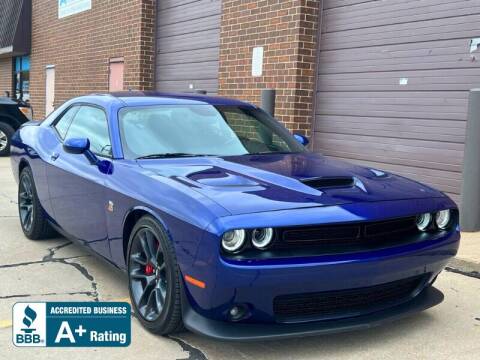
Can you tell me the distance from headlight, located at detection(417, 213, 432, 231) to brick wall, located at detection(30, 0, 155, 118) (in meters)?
10.6

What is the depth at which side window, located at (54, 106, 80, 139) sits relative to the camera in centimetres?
514

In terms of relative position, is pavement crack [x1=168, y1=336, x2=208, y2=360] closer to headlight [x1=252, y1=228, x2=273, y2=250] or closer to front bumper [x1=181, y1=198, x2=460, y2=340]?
front bumper [x1=181, y1=198, x2=460, y2=340]

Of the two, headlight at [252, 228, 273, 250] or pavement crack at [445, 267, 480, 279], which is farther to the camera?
pavement crack at [445, 267, 480, 279]

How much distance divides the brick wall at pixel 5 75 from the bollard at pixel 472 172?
2038 centimetres

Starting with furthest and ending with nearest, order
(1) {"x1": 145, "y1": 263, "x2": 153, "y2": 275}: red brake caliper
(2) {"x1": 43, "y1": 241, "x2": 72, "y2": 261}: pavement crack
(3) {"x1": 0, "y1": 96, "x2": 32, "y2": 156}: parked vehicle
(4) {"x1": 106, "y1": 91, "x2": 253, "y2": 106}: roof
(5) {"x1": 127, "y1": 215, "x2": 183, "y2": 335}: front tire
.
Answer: (3) {"x1": 0, "y1": 96, "x2": 32, "y2": 156}: parked vehicle, (2) {"x1": 43, "y1": 241, "x2": 72, "y2": 261}: pavement crack, (4) {"x1": 106, "y1": 91, "x2": 253, "y2": 106}: roof, (1) {"x1": 145, "y1": 263, "x2": 153, "y2": 275}: red brake caliper, (5) {"x1": 127, "y1": 215, "x2": 183, "y2": 335}: front tire

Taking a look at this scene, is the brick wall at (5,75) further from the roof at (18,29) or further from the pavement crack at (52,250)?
the pavement crack at (52,250)

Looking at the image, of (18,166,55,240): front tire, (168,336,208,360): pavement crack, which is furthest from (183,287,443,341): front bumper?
(18,166,55,240): front tire

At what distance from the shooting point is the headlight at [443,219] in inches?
138

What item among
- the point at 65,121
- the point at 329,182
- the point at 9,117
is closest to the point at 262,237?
the point at 329,182

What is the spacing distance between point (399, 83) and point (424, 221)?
428 centimetres

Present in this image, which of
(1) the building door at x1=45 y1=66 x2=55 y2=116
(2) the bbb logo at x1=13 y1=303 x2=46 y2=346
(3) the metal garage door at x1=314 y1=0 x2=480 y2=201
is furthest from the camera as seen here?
(1) the building door at x1=45 y1=66 x2=55 y2=116

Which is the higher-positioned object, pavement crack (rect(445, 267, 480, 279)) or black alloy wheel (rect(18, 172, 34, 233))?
black alloy wheel (rect(18, 172, 34, 233))

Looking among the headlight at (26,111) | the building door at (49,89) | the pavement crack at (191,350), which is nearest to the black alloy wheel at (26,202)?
the pavement crack at (191,350)

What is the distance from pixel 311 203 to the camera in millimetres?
2998
